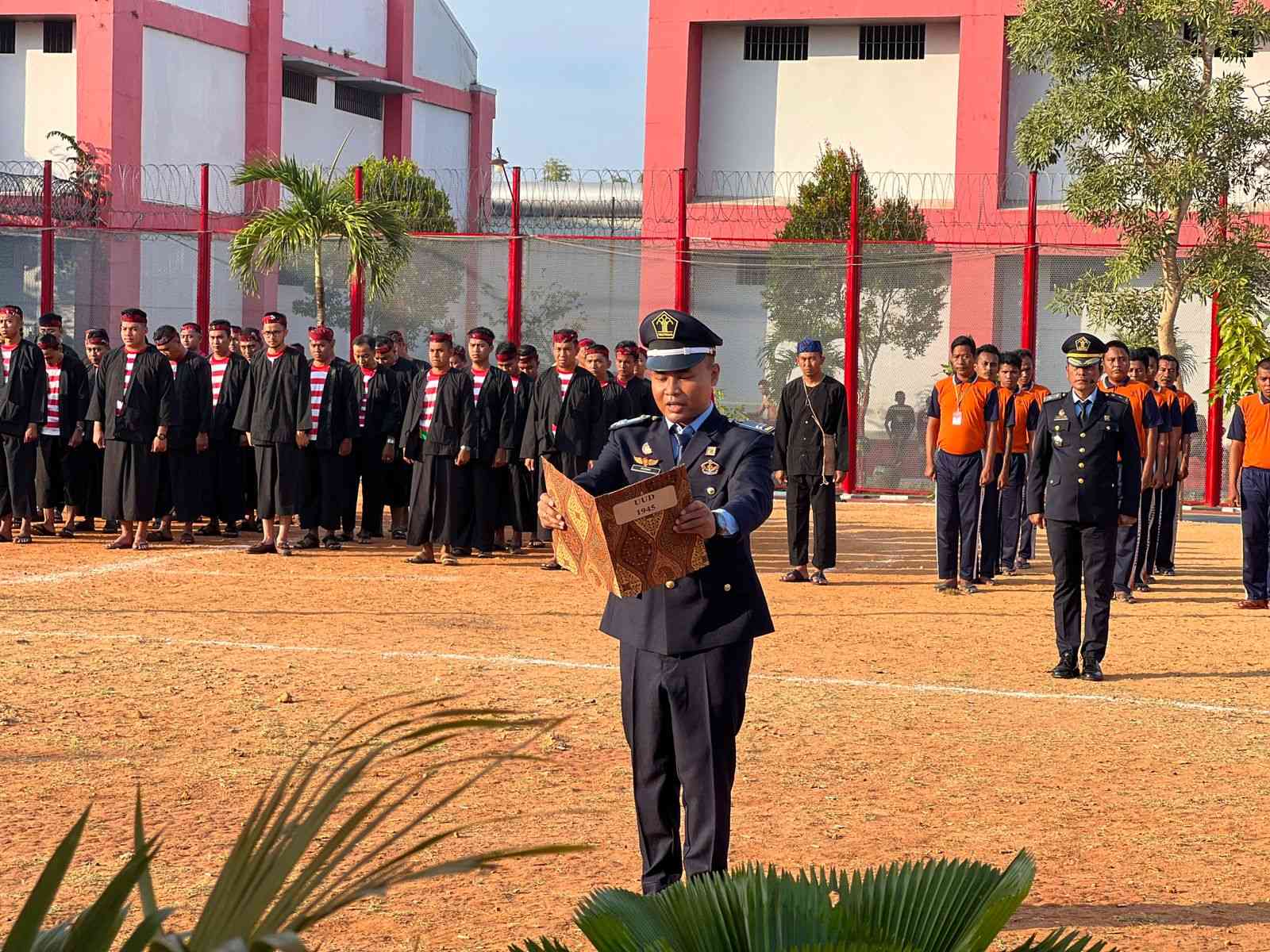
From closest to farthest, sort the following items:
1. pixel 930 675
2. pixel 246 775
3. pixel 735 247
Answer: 1. pixel 246 775
2. pixel 930 675
3. pixel 735 247

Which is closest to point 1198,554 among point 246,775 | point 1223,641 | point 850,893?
point 1223,641

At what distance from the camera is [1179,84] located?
731 inches

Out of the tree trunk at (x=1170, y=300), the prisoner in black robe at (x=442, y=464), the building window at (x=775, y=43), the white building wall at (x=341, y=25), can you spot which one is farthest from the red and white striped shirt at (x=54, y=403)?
the white building wall at (x=341, y=25)

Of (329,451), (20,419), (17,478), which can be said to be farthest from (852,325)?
(17,478)

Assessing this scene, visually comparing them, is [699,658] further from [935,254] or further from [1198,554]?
[935,254]

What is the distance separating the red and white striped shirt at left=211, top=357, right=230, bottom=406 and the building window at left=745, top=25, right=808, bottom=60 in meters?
17.8

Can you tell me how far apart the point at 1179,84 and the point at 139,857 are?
1865 centimetres

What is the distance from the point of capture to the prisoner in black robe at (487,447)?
47.4 ft

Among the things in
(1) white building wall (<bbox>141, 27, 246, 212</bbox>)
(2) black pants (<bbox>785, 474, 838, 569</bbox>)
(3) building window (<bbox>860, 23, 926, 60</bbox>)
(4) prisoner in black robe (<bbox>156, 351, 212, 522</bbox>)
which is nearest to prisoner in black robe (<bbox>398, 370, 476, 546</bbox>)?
(4) prisoner in black robe (<bbox>156, 351, 212, 522</bbox>)

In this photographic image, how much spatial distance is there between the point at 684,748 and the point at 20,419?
11.5 meters

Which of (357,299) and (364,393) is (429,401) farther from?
(357,299)

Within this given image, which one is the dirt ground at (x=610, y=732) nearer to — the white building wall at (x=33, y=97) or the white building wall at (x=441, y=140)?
the white building wall at (x=33, y=97)

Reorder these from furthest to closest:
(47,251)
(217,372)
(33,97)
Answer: (33,97), (47,251), (217,372)

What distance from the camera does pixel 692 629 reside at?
15.5 ft
